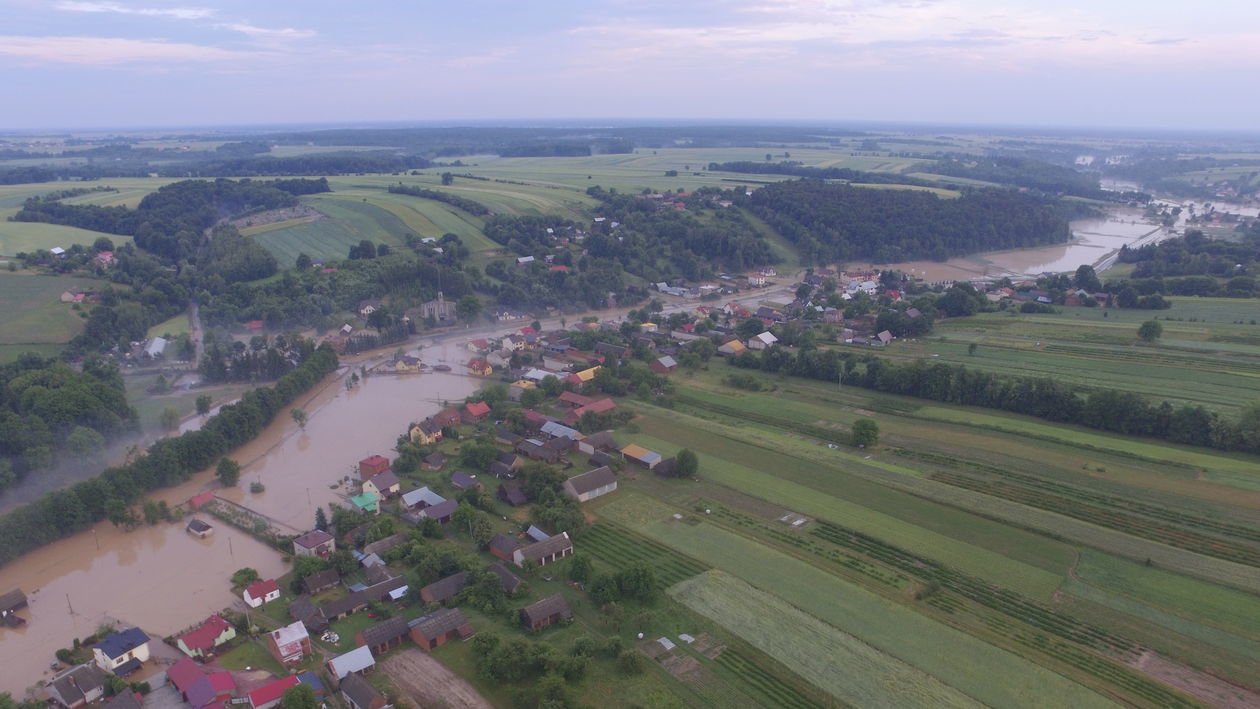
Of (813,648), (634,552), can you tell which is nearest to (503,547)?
(634,552)

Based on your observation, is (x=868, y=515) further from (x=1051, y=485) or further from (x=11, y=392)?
(x=11, y=392)

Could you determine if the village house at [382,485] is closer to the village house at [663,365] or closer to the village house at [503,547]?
the village house at [503,547]

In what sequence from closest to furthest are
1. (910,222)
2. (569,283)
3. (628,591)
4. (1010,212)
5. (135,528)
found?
(628,591) → (135,528) → (569,283) → (910,222) → (1010,212)

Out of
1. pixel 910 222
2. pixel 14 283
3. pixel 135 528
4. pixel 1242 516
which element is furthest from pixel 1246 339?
pixel 14 283

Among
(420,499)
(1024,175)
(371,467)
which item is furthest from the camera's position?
(1024,175)

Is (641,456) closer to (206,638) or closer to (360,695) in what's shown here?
(360,695)
